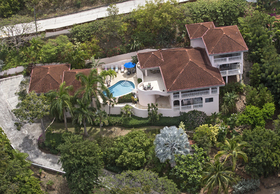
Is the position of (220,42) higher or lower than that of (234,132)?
higher

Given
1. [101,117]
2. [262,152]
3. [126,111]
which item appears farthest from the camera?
[126,111]

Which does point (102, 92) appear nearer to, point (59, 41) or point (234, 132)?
point (59, 41)

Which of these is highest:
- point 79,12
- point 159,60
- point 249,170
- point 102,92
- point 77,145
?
point 79,12

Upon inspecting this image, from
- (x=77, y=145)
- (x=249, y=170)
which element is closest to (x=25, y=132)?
(x=77, y=145)

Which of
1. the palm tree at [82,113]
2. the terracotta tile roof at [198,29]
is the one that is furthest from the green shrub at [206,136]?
the terracotta tile roof at [198,29]

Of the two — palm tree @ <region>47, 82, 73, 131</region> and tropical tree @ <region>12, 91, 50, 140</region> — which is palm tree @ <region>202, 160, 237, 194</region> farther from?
tropical tree @ <region>12, 91, 50, 140</region>

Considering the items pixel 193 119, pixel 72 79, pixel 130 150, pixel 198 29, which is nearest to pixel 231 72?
pixel 198 29

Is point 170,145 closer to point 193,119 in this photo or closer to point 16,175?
point 193,119
